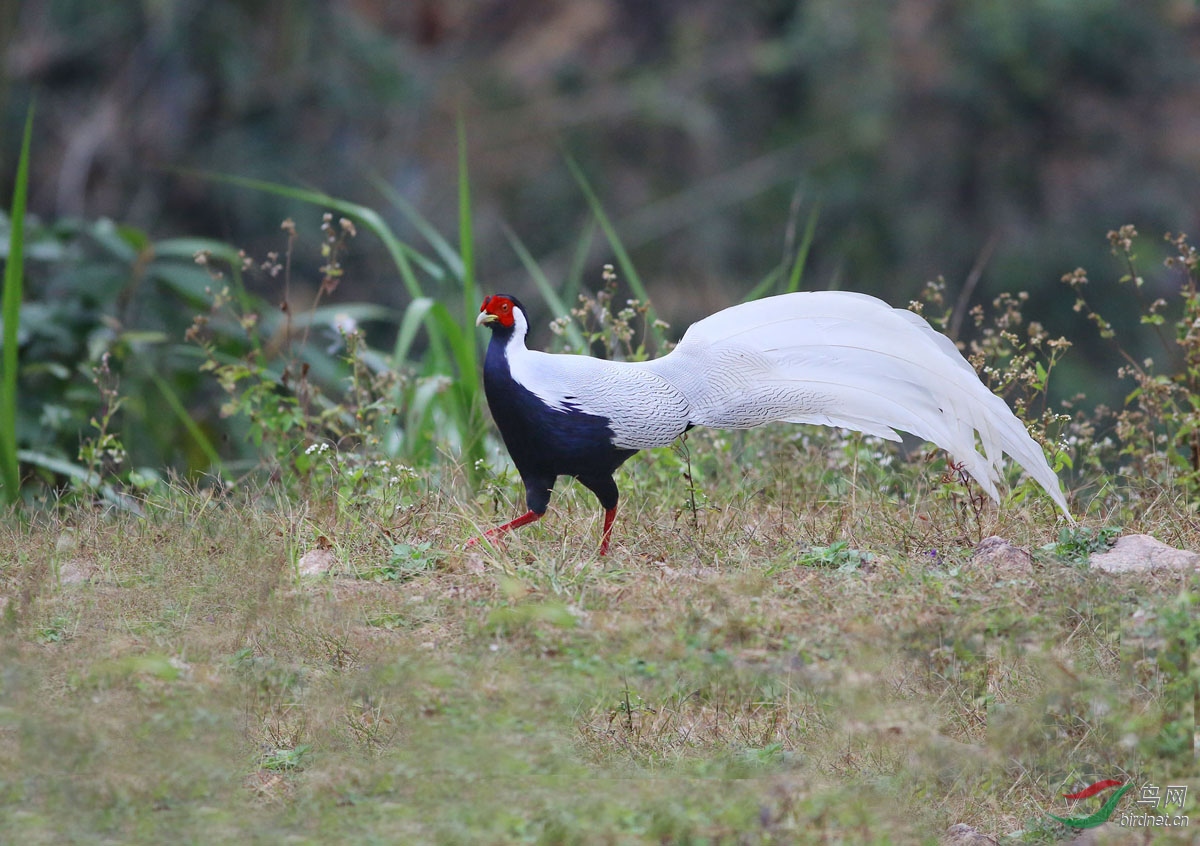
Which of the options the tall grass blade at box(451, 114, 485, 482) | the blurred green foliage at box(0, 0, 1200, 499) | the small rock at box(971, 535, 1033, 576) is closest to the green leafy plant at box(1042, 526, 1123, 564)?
the small rock at box(971, 535, 1033, 576)

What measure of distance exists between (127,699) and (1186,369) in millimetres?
3753

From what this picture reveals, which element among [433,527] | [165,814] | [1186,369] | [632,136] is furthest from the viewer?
[632,136]

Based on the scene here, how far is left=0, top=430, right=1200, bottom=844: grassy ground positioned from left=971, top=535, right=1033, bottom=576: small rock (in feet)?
0.10

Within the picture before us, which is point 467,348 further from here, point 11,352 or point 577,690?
point 577,690

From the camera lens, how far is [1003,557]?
4066 millimetres

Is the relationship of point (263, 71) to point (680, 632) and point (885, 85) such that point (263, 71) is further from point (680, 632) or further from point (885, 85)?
point (680, 632)

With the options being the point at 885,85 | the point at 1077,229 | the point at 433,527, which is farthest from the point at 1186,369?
the point at 885,85

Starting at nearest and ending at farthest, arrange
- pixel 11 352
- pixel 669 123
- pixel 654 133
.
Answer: pixel 11 352
pixel 669 123
pixel 654 133

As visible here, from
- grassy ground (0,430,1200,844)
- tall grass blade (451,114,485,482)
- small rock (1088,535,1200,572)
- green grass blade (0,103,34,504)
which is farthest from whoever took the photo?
tall grass blade (451,114,485,482)

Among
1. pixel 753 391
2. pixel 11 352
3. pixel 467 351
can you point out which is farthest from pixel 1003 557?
pixel 11 352

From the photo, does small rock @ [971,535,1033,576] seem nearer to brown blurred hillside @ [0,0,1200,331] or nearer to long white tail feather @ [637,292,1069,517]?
long white tail feather @ [637,292,1069,517]

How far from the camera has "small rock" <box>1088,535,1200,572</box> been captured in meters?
3.96

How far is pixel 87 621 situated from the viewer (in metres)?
3.92

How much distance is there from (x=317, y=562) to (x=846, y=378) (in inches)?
67.5
